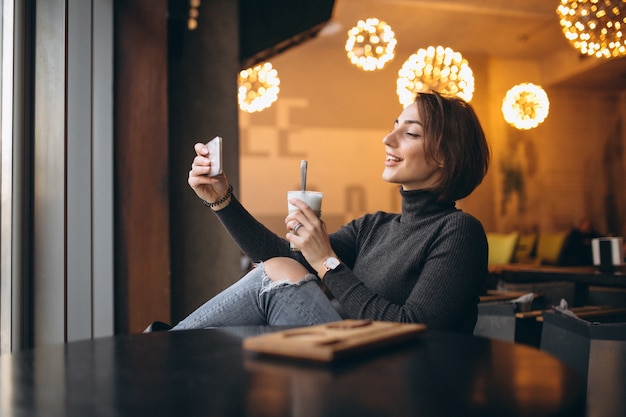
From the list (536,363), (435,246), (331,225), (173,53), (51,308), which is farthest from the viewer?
(331,225)

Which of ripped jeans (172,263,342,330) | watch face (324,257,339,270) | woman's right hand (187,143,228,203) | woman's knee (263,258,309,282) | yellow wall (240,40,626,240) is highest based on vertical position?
yellow wall (240,40,626,240)

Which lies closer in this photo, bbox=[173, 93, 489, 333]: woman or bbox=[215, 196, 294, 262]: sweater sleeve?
bbox=[173, 93, 489, 333]: woman

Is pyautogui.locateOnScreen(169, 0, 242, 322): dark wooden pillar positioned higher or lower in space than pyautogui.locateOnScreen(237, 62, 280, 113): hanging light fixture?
lower

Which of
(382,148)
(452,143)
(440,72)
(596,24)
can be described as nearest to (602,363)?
(452,143)

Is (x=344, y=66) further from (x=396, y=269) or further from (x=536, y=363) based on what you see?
(x=536, y=363)

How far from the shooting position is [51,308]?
6.25 feet

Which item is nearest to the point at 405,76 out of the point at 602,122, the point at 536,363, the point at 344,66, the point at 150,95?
the point at 150,95

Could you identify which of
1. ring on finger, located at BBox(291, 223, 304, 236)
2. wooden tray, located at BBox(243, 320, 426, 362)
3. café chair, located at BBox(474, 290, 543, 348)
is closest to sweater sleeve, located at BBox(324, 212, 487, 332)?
ring on finger, located at BBox(291, 223, 304, 236)

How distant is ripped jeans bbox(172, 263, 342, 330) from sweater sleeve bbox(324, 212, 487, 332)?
0.06 meters

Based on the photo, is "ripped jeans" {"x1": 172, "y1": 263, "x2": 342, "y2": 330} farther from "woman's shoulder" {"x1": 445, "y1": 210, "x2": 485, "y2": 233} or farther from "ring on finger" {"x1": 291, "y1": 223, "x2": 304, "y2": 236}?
"woman's shoulder" {"x1": 445, "y1": 210, "x2": 485, "y2": 233}

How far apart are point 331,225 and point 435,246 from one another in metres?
6.50

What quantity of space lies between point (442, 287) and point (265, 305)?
0.39 m

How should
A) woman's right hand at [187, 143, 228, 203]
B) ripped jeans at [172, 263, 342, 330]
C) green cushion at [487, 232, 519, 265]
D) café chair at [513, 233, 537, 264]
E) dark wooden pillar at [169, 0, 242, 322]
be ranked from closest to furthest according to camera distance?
ripped jeans at [172, 263, 342, 330] < woman's right hand at [187, 143, 228, 203] < dark wooden pillar at [169, 0, 242, 322] < green cushion at [487, 232, 519, 265] < café chair at [513, 233, 537, 264]

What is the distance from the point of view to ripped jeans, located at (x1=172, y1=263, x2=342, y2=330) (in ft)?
4.15
